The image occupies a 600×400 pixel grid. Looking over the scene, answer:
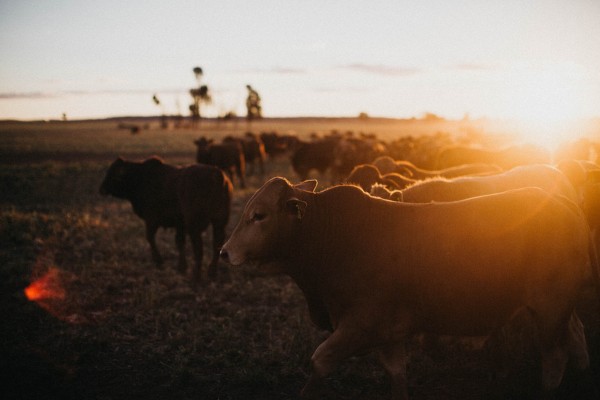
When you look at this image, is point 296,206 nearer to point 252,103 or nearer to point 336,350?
point 336,350

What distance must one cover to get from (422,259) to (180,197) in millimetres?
5911

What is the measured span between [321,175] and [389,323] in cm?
2303

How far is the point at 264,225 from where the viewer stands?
12.9 ft

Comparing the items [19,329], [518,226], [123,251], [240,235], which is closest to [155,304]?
[19,329]

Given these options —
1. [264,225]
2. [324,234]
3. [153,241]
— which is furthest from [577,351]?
[153,241]

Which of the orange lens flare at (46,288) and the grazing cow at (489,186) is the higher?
the grazing cow at (489,186)

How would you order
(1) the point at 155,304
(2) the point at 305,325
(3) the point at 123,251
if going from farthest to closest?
(3) the point at 123,251 < (1) the point at 155,304 < (2) the point at 305,325

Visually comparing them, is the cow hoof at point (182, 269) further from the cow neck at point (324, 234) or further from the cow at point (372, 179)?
the cow neck at point (324, 234)

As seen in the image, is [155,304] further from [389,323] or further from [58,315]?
[389,323]

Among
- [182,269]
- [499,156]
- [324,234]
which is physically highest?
[499,156]

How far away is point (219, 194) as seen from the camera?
340 inches

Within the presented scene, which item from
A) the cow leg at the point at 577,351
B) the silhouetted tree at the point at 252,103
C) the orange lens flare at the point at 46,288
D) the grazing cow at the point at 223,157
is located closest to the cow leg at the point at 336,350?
the cow leg at the point at 577,351

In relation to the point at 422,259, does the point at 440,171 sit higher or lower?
higher

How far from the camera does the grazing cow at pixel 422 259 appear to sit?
12.1ft
